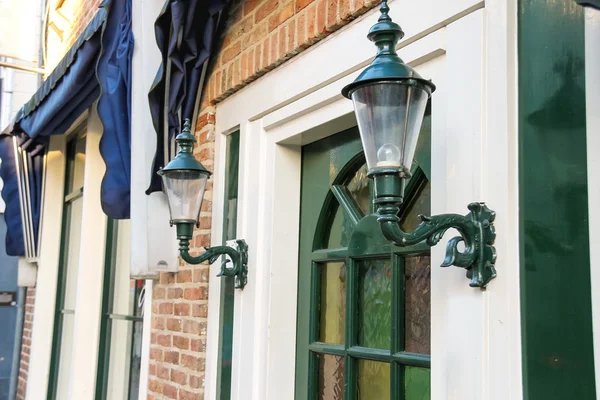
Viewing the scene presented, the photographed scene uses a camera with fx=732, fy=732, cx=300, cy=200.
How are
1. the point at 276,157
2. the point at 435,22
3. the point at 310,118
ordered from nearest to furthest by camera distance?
the point at 435,22 < the point at 310,118 < the point at 276,157

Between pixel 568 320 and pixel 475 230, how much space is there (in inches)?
10.9

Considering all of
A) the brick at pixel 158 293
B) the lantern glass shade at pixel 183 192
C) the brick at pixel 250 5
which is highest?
the brick at pixel 250 5

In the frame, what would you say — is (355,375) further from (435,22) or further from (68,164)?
(68,164)

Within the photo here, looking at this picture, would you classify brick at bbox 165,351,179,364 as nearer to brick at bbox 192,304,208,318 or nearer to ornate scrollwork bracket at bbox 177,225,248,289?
brick at bbox 192,304,208,318

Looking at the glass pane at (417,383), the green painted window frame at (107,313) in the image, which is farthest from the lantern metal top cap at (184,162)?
the green painted window frame at (107,313)

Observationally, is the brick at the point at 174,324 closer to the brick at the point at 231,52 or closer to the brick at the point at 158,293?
the brick at the point at 158,293

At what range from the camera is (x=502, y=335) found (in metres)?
1.61

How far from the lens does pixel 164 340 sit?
318 centimetres

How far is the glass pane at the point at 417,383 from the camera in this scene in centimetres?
202

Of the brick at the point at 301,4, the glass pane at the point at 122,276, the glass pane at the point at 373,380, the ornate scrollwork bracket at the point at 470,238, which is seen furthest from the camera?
the glass pane at the point at 122,276

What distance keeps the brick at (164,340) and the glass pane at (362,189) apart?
1.16m

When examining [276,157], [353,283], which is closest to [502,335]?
[353,283]

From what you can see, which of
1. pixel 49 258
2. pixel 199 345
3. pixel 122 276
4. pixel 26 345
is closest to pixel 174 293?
pixel 199 345

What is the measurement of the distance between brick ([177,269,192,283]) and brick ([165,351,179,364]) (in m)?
0.30
